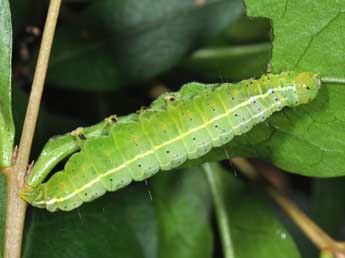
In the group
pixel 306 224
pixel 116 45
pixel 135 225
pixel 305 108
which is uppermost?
pixel 116 45

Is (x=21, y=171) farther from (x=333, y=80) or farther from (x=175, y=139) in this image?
(x=333, y=80)

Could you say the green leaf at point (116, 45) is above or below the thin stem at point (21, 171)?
above

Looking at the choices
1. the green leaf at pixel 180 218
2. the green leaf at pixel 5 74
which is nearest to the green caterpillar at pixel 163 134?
the green leaf at pixel 5 74

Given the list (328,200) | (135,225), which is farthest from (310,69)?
(328,200)

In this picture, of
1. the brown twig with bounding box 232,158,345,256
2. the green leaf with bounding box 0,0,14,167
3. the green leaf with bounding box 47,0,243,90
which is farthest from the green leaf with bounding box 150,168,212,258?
the green leaf with bounding box 0,0,14,167

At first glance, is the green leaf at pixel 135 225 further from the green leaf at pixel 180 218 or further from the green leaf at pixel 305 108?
the green leaf at pixel 305 108

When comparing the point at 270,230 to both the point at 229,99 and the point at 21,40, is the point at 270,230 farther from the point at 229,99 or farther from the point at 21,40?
the point at 21,40
